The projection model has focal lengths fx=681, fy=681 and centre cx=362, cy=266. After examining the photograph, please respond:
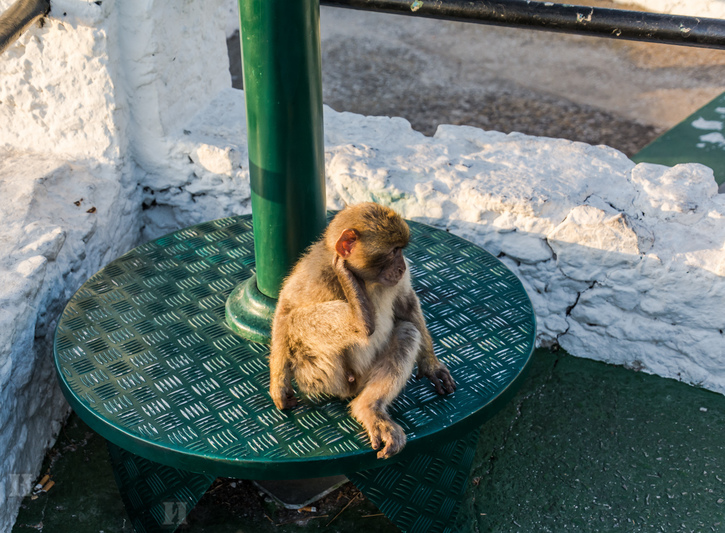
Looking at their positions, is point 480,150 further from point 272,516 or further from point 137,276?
point 272,516

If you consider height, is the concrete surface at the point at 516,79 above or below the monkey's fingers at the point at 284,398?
below

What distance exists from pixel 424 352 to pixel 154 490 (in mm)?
1275

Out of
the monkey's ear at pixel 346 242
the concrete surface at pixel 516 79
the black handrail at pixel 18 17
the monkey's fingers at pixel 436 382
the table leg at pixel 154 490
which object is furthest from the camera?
the concrete surface at pixel 516 79

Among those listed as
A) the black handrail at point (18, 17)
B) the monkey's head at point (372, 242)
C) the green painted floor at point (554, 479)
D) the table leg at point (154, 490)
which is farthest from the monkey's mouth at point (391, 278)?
the black handrail at point (18, 17)

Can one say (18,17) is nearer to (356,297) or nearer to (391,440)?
(356,297)

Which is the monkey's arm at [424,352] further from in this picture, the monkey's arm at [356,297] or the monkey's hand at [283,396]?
the monkey's hand at [283,396]

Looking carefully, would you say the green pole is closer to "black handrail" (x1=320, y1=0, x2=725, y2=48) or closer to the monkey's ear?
the monkey's ear

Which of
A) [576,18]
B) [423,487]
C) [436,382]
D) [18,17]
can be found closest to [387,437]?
[436,382]

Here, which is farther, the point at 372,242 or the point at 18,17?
the point at 18,17

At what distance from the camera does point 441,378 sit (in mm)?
2688

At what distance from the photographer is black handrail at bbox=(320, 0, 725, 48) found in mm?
2928

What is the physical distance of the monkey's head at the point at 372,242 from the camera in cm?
238

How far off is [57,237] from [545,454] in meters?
2.55

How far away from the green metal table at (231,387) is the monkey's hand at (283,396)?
35 mm
